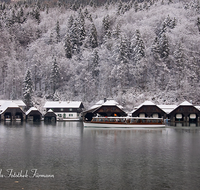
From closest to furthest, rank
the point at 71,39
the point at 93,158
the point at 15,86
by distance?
the point at 93,158 → the point at 15,86 → the point at 71,39

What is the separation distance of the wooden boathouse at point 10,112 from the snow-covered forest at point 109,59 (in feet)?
41.9

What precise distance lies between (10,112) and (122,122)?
46181mm

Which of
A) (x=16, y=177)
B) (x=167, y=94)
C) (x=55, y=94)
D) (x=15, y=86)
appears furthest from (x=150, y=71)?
(x=16, y=177)

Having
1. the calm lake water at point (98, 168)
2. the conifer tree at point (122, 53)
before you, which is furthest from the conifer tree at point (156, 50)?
the calm lake water at point (98, 168)

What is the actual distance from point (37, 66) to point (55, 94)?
68.3 ft

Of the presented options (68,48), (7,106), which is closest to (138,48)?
(68,48)

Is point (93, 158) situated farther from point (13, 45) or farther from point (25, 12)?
point (25, 12)

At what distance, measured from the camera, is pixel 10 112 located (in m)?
91.1

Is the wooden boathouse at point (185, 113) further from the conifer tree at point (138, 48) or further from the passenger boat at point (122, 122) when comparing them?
the conifer tree at point (138, 48)

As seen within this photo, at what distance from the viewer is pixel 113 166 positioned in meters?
22.8

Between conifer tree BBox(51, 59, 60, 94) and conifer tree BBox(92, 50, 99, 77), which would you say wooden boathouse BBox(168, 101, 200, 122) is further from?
conifer tree BBox(51, 59, 60, 94)

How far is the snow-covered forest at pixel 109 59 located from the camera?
101875 millimetres

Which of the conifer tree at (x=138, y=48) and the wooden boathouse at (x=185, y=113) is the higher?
the conifer tree at (x=138, y=48)

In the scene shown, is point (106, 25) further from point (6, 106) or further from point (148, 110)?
point (6, 106)
